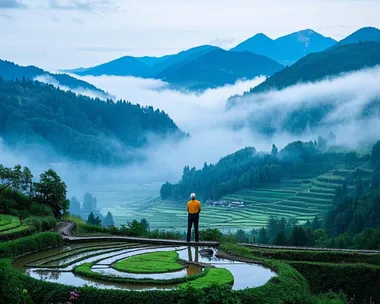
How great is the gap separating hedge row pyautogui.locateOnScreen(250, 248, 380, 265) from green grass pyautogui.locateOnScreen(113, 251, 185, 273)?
3191mm

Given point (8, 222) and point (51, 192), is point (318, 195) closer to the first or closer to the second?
point (51, 192)

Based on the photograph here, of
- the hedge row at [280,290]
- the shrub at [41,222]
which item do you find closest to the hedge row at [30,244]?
the shrub at [41,222]

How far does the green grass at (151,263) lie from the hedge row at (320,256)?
3191 mm

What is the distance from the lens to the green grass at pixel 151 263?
716 inches

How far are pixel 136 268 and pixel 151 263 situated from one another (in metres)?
0.80

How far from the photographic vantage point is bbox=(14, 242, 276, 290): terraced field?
55.0 ft

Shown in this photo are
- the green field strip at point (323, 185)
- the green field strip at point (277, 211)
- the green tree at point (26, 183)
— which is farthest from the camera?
the green field strip at point (323, 185)

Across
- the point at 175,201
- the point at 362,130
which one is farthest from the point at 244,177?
the point at 362,130

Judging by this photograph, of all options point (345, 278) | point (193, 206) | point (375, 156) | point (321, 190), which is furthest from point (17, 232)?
point (375, 156)

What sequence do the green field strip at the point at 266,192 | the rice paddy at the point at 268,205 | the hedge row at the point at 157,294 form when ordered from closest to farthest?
1. the hedge row at the point at 157,294
2. the rice paddy at the point at 268,205
3. the green field strip at the point at 266,192

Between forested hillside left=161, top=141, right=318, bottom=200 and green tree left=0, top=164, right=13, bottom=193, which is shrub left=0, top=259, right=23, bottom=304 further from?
forested hillside left=161, top=141, right=318, bottom=200

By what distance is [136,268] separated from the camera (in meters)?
18.3

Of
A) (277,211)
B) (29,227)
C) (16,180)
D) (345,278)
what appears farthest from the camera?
(277,211)

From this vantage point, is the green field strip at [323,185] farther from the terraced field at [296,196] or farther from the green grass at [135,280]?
the green grass at [135,280]
